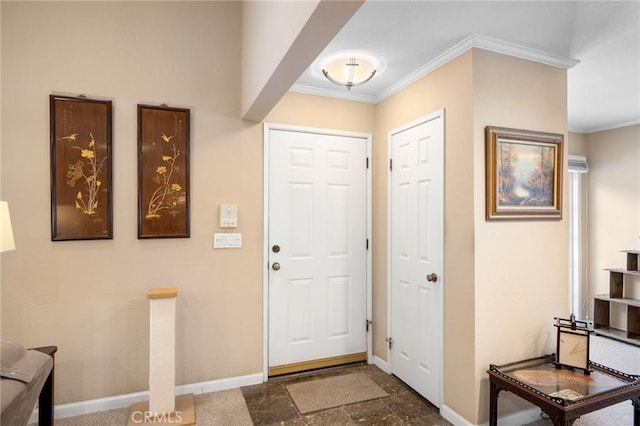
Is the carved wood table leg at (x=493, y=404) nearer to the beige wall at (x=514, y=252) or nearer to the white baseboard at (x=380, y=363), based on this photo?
the beige wall at (x=514, y=252)

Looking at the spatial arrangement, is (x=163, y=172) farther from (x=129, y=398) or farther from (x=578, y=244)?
(x=578, y=244)

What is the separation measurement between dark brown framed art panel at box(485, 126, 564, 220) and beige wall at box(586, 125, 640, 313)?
2575mm

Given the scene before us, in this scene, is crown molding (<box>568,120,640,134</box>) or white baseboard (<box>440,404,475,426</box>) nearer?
white baseboard (<box>440,404,475,426</box>)

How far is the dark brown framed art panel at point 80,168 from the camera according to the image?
2250 mm

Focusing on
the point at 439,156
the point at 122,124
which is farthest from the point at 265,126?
the point at 439,156

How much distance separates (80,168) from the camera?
2293mm

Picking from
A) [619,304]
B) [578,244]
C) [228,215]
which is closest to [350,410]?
[228,215]

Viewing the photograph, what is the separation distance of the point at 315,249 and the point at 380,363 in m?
1.16

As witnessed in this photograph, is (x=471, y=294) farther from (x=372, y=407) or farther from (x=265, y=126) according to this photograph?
(x=265, y=126)

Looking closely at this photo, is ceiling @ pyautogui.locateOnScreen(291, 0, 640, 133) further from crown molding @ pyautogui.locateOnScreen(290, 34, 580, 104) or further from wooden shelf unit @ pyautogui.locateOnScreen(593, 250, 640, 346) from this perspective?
wooden shelf unit @ pyautogui.locateOnScreen(593, 250, 640, 346)

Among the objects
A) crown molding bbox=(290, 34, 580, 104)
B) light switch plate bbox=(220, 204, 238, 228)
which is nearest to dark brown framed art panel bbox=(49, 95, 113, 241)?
light switch plate bbox=(220, 204, 238, 228)

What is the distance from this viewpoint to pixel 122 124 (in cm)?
240

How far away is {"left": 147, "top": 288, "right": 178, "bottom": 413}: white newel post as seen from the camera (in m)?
2.21

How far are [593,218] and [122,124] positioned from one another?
5264mm
